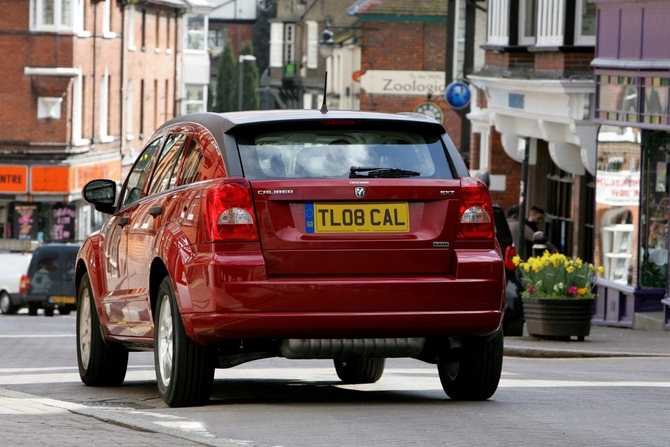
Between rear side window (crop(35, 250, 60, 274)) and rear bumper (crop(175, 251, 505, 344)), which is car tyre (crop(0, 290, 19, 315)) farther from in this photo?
rear bumper (crop(175, 251, 505, 344))

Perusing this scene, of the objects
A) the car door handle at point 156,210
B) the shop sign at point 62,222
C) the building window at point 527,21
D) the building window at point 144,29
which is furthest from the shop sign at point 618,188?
the building window at point 144,29

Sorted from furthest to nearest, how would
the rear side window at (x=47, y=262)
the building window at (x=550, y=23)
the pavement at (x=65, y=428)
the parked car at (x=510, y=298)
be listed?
the rear side window at (x=47, y=262) < the building window at (x=550, y=23) < the parked car at (x=510, y=298) < the pavement at (x=65, y=428)

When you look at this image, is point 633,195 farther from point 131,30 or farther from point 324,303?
point 131,30

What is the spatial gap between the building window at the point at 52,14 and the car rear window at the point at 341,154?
4554 cm

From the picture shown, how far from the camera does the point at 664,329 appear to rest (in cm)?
2180

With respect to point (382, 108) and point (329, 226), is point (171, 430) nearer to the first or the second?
point (329, 226)

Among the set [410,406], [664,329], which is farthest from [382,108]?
[410,406]

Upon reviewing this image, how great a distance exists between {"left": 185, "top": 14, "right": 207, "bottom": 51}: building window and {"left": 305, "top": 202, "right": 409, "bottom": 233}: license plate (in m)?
67.6

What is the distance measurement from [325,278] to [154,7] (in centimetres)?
5921

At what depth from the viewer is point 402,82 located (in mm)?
61875

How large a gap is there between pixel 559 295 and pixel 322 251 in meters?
10.3

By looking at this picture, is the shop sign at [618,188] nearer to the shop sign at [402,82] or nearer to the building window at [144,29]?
the shop sign at [402,82]

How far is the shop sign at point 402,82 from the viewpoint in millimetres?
61219

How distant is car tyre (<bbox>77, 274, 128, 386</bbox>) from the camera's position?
1173 centimetres
